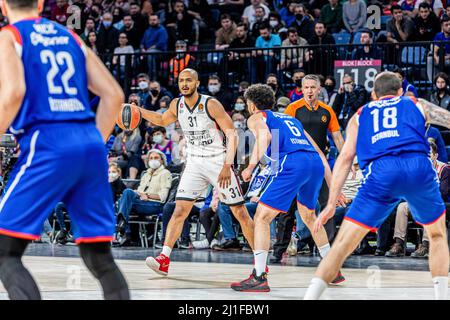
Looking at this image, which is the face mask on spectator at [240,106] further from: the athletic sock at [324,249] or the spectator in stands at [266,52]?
the athletic sock at [324,249]

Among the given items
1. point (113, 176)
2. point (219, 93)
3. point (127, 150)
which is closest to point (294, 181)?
point (113, 176)

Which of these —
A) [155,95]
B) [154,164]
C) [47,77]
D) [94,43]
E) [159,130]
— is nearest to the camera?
[47,77]

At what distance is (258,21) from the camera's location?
59.0ft

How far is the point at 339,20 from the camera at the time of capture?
57.2ft

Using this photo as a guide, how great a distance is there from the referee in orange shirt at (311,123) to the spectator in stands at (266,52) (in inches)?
193

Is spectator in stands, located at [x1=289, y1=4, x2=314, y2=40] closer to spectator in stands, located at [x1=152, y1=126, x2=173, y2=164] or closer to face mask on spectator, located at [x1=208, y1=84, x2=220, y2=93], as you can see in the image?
face mask on spectator, located at [x1=208, y1=84, x2=220, y2=93]

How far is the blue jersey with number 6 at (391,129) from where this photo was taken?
6.20m

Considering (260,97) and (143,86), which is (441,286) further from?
(143,86)

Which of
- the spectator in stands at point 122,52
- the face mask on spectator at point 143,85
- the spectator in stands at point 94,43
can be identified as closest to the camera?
the face mask on spectator at point 143,85

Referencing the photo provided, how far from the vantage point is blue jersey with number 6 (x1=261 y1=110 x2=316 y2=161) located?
28.9 feet

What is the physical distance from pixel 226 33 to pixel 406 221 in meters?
7.22

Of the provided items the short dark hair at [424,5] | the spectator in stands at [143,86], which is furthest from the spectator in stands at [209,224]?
the short dark hair at [424,5]
